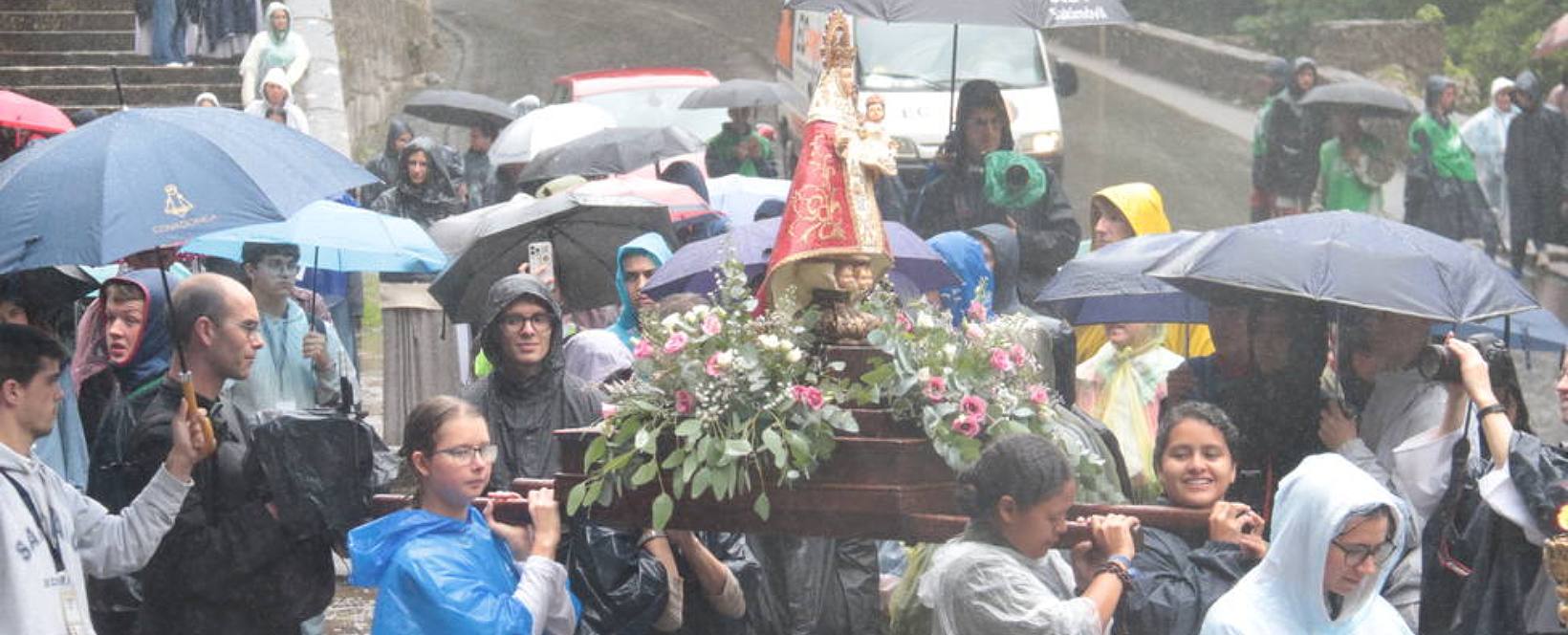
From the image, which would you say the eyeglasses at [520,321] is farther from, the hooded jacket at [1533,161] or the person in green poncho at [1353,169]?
the hooded jacket at [1533,161]

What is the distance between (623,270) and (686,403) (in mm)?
3224

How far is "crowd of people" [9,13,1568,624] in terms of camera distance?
593 centimetres

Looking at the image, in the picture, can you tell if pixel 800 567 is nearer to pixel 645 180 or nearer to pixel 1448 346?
pixel 1448 346

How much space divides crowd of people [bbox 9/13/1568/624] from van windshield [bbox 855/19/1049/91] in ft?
33.5

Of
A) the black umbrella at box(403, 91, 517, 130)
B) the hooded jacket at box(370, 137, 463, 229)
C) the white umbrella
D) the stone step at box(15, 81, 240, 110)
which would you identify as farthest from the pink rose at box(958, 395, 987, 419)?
the stone step at box(15, 81, 240, 110)

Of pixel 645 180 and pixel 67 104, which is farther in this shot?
Answer: pixel 67 104

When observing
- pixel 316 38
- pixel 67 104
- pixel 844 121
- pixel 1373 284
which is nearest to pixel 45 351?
pixel 844 121

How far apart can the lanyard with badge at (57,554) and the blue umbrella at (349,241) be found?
132 inches

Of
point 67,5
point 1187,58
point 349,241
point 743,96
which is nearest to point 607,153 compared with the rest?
point 743,96

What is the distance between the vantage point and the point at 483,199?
628 inches

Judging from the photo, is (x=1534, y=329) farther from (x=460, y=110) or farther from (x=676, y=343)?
(x=460, y=110)

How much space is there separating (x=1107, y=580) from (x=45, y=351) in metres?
2.79

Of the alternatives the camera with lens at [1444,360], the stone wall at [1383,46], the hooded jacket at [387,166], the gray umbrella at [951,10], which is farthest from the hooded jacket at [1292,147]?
the camera with lens at [1444,360]

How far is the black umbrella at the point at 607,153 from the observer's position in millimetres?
13328
